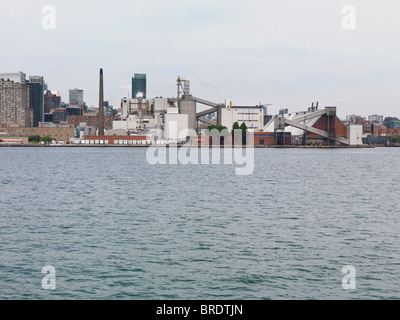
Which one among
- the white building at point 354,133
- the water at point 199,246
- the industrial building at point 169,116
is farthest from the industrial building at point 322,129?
the water at point 199,246

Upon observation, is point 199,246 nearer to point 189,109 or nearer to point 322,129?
point 189,109

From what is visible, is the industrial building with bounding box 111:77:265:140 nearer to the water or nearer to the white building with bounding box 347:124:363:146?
the white building with bounding box 347:124:363:146

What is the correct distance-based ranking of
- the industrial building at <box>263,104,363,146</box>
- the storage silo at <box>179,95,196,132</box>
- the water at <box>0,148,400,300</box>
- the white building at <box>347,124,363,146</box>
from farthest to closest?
the white building at <box>347,124,363,146</box> → the storage silo at <box>179,95,196,132</box> → the industrial building at <box>263,104,363,146</box> → the water at <box>0,148,400,300</box>

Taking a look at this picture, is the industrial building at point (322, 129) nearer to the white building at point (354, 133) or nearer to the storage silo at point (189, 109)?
the white building at point (354, 133)

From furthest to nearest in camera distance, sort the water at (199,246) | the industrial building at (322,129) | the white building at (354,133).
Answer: the white building at (354,133) → the industrial building at (322,129) → the water at (199,246)

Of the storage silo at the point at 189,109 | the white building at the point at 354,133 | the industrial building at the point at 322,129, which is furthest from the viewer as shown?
→ the white building at the point at 354,133

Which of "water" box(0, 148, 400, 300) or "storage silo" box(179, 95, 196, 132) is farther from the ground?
"storage silo" box(179, 95, 196, 132)

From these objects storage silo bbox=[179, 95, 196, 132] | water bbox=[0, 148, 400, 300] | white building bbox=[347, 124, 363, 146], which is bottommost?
water bbox=[0, 148, 400, 300]

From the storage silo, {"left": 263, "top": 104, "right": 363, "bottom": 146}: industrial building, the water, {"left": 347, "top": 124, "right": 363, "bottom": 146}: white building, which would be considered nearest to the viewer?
the water

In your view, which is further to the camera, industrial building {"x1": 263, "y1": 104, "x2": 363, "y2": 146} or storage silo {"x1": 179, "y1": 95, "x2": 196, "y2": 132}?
storage silo {"x1": 179, "y1": 95, "x2": 196, "y2": 132}

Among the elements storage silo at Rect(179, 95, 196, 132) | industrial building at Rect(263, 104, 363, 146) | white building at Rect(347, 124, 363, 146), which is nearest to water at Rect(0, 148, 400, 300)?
industrial building at Rect(263, 104, 363, 146)

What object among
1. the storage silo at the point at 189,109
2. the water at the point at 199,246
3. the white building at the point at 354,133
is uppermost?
the storage silo at the point at 189,109

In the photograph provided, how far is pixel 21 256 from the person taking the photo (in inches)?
717
